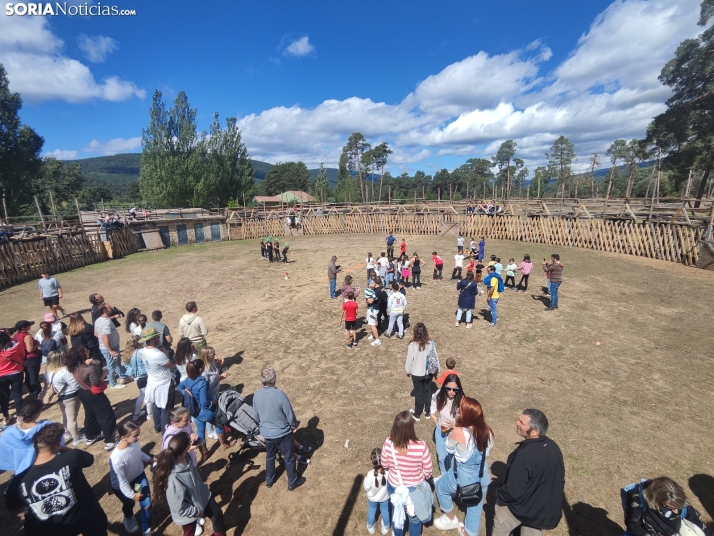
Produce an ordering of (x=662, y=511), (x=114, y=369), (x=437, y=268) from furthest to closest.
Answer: (x=437, y=268) < (x=114, y=369) < (x=662, y=511)

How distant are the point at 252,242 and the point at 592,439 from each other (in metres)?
27.9

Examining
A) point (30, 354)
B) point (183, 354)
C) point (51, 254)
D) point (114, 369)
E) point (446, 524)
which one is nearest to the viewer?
point (446, 524)

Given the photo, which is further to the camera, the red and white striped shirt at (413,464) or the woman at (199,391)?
the woman at (199,391)

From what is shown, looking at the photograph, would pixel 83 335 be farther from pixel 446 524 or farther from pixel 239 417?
pixel 446 524

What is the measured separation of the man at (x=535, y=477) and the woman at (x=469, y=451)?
0.39m

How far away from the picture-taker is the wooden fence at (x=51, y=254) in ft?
54.2

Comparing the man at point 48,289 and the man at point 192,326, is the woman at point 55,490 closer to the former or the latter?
the man at point 192,326

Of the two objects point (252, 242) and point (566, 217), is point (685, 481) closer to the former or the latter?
point (566, 217)

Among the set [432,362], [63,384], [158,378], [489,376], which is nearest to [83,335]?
[63,384]

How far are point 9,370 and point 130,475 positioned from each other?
14.5ft

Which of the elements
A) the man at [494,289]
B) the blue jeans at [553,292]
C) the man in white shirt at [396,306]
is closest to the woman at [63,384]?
the man in white shirt at [396,306]

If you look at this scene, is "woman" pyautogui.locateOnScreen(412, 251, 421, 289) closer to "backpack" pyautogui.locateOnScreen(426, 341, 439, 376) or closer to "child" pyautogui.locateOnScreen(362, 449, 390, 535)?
"backpack" pyautogui.locateOnScreen(426, 341, 439, 376)

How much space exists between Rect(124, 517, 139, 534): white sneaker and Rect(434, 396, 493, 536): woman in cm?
377

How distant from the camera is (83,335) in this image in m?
7.16
